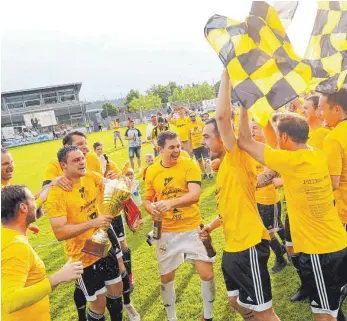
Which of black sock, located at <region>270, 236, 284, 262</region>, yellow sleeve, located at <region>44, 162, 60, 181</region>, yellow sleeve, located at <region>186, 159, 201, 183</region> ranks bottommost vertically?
black sock, located at <region>270, 236, 284, 262</region>

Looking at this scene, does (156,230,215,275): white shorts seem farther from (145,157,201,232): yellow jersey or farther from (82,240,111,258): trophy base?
(82,240,111,258): trophy base

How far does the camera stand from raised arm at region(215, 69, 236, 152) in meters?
2.95

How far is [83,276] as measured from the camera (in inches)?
154

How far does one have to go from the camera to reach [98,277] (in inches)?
156

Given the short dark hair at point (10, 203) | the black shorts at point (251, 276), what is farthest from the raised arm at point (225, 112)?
the short dark hair at point (10, 203)

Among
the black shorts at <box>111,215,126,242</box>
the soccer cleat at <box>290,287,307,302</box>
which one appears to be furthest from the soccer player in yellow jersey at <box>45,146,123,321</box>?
the soccer cleat at <box>290,287,307,302</box>

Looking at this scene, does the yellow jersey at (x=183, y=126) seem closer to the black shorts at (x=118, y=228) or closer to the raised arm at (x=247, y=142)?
the black shorts at (x=118, y=228)

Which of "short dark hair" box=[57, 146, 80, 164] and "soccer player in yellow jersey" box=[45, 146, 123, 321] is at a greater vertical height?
"short dark hair" box=[57, 146, 80, 164]

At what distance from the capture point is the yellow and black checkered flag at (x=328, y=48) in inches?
142

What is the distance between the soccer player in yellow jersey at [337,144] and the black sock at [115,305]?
107 inches

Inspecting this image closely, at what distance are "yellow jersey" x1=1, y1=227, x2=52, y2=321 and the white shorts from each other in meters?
1.85

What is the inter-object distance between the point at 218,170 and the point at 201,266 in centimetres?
137

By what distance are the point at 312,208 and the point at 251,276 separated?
0.82 m

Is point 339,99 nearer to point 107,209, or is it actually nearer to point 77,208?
point 107,209
